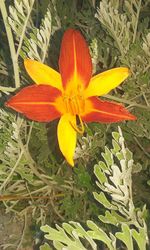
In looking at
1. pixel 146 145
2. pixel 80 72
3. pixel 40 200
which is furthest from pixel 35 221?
pixel 80 72

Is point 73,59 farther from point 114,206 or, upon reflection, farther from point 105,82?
point 114,206

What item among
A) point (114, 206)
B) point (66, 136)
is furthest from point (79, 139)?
point (114, 206)

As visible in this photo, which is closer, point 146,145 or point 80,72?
point 80,72

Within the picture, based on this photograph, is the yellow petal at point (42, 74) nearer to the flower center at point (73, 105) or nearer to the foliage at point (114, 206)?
the flower center at point (73, 105)


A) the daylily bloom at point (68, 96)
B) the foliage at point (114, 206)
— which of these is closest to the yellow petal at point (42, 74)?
the daylily bloom at point (68, 96)

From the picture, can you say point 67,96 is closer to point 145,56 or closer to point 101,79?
point 101,79

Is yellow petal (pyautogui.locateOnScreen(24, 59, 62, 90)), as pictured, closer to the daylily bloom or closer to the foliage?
the daylily bloom
